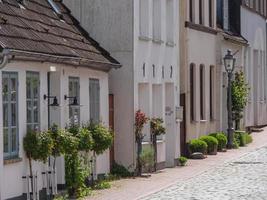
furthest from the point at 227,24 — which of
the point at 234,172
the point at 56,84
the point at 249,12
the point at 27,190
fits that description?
the point at 27,190

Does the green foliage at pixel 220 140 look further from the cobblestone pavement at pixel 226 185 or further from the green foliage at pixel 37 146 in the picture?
the green foliage at pixel 37 146

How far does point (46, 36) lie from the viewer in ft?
55.8

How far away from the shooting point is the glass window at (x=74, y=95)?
1822 centimetres

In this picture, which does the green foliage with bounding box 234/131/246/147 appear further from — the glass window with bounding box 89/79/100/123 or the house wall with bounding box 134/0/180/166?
the glass window with bounding box 89/79/100/123

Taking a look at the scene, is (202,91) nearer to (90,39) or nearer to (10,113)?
(90,39)

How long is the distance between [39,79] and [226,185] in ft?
20.4

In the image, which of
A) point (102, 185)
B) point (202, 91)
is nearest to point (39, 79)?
point (102, 185)

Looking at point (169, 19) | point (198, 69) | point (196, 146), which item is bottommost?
point (196, 146)

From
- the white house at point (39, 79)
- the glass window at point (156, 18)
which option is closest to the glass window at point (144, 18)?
the glass window at point (156, 18)

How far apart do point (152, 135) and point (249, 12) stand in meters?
22.3

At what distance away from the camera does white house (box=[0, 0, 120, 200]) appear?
47.9 feet

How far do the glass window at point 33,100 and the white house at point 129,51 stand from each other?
6285 millimetres

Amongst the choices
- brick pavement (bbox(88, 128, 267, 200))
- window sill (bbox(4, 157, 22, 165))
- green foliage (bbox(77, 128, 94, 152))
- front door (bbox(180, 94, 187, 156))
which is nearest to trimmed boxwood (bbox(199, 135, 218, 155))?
brick pavement (bbox(88, 128, 267, 200))

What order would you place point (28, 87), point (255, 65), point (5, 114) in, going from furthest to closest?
point (255, 65) → point (28, 87) → point (5, 114)
